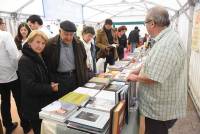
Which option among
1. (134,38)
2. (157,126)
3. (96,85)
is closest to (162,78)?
(157,126)

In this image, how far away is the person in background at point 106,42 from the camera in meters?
3.54

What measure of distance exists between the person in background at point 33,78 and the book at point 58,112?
0.98 ft

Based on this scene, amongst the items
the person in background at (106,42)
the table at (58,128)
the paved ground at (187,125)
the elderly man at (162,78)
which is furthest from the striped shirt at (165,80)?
the person in background at (106,42)

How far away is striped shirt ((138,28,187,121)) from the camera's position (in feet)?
3.76

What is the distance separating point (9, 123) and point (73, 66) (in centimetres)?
119

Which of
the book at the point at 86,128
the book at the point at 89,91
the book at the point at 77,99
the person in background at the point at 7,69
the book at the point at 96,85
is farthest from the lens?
the person in background at the point at 7,69

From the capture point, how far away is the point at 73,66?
178 centimetres

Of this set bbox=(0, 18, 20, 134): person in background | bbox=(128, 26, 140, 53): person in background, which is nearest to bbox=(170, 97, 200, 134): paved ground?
bbox=(0, 18, 20, 134): person in background

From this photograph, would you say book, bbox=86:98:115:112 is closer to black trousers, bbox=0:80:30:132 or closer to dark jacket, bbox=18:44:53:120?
dark jacket, bbox=18:44:53:120

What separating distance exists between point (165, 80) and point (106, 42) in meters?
2.49

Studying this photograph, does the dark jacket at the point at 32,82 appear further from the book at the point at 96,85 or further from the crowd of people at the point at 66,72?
the book at the point at 96,85

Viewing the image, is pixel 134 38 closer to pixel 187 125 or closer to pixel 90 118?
pixel 187 125

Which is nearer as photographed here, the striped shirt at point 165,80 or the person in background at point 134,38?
the striped shirt at point 165,80

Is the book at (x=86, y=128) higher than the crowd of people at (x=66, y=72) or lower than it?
lower
